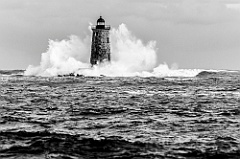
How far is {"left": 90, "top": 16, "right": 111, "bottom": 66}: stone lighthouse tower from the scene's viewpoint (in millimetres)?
79125

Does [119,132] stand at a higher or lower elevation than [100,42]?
lower

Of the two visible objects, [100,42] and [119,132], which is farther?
[100,42]

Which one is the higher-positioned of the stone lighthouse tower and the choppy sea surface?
the stone lighthouse tower

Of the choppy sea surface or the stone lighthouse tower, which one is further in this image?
the stone lighthouse tower

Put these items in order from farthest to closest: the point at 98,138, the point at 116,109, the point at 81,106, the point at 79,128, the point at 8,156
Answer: the point at 81,106 < the point at 116,109 < the point at 79,128 < the point at 98,138 < the point at 8,156

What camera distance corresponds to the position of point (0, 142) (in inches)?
600

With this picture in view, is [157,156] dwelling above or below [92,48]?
below

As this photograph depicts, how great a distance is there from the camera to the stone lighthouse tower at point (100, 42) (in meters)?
79.1

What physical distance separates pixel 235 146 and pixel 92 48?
6739cm

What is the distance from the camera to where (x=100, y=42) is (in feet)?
261

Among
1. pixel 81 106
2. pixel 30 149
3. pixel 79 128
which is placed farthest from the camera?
pixel 81 106

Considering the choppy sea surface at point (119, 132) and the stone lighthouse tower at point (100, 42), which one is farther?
the stone lighthouse tower at point (100, 42)

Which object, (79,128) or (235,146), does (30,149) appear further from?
(235,146)

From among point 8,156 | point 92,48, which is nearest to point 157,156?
point 8,156
